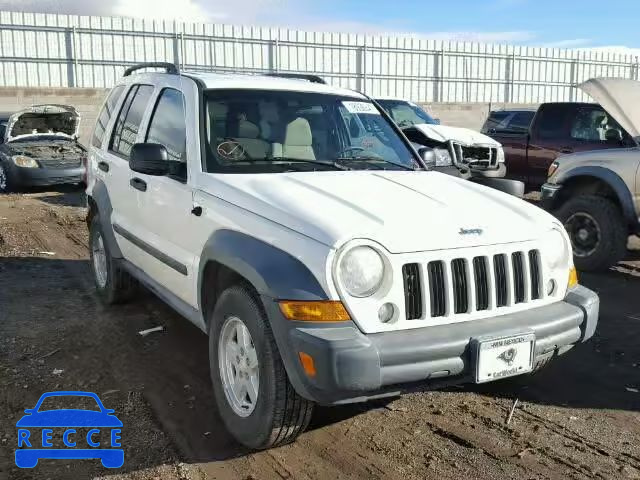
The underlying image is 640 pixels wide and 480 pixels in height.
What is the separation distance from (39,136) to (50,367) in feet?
32.8

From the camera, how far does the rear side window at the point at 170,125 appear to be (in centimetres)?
415

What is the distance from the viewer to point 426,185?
3.88 metres

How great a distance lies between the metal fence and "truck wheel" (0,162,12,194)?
338 inches

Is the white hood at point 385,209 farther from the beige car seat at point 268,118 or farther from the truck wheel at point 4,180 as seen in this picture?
the truck wheel at point 4,180

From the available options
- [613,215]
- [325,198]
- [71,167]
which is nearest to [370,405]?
[325,198]

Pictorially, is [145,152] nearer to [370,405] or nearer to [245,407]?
[245,407]

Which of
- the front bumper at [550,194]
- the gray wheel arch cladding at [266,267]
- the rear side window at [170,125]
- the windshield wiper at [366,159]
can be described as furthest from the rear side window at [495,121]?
the gray wheel arch cladding at [266,267]

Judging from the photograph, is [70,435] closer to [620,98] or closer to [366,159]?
[366,159]

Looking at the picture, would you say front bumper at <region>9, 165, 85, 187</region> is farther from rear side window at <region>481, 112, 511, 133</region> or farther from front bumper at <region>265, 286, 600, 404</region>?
front bumper at <region>265, 286, 600, 404</region>

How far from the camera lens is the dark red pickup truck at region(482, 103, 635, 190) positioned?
10.0 m

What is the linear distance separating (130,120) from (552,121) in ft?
25.9

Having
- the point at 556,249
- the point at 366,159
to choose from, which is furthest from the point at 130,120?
the point at 556,249

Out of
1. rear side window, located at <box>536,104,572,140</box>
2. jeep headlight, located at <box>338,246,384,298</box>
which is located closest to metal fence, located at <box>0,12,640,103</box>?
rear side window, located at <box>536,104,572,140</box>

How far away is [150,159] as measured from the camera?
3871mm
